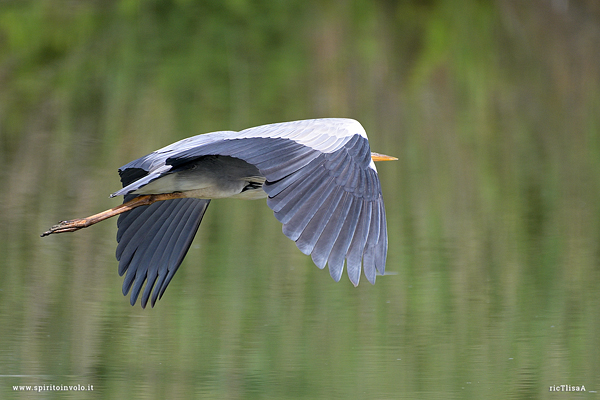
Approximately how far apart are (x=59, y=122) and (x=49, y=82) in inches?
94.8

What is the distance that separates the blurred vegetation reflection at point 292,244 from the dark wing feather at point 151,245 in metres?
0.40

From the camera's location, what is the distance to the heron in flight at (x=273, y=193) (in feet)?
13.1

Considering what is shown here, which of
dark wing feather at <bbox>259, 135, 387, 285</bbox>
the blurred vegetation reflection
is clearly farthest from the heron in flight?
the blurred vegetation reflection

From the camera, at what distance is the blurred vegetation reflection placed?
5.27m

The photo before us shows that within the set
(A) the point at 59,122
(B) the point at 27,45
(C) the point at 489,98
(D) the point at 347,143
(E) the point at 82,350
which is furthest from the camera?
(B) the point at 27,45

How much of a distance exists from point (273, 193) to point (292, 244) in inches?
138

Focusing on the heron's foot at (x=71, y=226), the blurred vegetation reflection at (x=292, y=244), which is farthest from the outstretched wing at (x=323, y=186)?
the blurred vegetation reflection at (x=292, y=244)

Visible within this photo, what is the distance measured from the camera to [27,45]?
634 inches

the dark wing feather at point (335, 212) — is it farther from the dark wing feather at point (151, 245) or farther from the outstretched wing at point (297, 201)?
the dark wing feather at point (151, 245)

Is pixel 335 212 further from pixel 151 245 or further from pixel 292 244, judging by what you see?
pixel 292 244

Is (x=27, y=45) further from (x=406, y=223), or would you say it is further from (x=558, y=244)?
(x=558, y=244)

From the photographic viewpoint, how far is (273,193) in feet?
13.6

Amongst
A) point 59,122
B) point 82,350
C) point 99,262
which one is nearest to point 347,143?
point 82,350

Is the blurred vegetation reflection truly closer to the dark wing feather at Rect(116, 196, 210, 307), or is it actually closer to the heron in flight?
the dark wing feather at Rect(116, 196, 210, 307)
